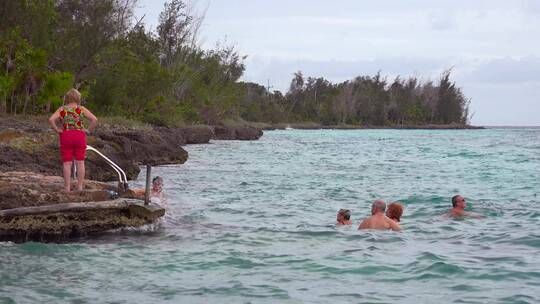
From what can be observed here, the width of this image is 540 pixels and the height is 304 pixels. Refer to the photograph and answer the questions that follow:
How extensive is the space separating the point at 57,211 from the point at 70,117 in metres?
1.39

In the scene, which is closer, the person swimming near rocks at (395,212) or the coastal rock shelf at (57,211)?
the coastal rock shelf at (57,211)

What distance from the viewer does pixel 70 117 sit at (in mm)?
9812

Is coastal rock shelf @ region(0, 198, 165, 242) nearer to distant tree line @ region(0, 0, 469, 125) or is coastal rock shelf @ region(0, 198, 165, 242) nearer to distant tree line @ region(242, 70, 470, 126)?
distant tree line @ region(0, 0, 469, 125)

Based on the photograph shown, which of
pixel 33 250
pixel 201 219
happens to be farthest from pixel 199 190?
pixel 33 250

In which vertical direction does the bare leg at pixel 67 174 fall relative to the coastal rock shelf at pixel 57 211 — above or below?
above

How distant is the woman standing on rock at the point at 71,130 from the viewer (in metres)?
9.83

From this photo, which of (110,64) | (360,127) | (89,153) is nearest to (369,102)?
(360,127)

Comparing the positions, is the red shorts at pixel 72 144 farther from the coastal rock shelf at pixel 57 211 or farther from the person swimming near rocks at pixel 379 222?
the person swimming near rocks at pixel 379 222

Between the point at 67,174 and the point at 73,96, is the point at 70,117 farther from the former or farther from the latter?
the point at 67,174

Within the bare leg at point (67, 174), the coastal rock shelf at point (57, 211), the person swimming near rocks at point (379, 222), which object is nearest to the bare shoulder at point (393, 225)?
the person swimming near rocks at point (379, 222)

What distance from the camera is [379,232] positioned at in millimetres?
10602

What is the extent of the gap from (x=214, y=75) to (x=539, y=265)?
65.4 m

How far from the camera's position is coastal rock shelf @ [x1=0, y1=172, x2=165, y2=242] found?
30.7 ft

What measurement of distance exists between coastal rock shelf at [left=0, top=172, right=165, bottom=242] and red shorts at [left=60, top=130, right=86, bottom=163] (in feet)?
1.76
